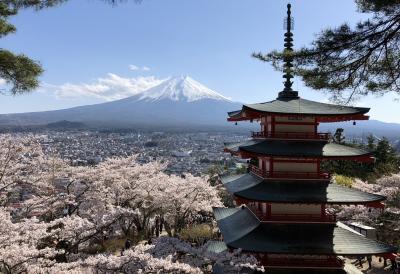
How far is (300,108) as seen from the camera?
1337cm

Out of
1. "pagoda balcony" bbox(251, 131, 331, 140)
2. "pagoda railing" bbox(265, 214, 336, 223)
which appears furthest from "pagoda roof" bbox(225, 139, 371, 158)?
"pagoda railing" bbox(265, 214, 336, 223)

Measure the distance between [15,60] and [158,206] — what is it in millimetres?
15158

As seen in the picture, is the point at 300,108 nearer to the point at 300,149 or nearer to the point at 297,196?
the point at 300,149

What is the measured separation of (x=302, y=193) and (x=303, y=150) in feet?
4.42

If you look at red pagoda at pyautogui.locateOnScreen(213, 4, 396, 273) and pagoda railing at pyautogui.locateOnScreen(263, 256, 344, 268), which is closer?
red pagoda at pyautogui.locateOnScreen(213, 4, 396, 273)

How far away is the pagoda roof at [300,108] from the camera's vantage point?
41.5 ft

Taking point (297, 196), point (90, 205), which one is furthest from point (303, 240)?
point (90, 205)

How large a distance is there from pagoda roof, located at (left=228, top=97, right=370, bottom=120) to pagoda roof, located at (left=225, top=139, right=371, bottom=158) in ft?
3.31

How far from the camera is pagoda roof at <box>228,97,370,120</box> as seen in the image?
12.6 meters

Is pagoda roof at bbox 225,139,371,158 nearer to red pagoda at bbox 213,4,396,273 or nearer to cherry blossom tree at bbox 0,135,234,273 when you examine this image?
red pagoda at bbox 213,4,396,273

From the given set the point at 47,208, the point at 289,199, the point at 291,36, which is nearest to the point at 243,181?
the point at 289,199

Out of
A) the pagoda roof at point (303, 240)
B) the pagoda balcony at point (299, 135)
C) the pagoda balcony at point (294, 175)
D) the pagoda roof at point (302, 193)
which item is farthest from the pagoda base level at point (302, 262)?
the pagoda balcony at point (299, 135)

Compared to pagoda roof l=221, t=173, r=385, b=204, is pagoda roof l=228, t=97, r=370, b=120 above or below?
above

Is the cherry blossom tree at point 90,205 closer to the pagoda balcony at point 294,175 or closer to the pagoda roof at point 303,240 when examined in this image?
the pagoda roof at point 303,240
